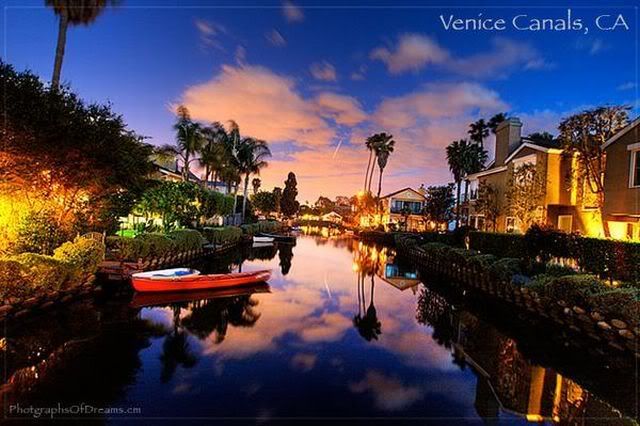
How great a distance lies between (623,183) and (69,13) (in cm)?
2964

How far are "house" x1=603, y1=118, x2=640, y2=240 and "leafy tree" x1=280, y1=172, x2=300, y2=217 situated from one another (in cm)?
6730

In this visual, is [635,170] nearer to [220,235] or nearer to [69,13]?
A: [220,235]

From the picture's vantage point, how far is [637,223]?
17.8 meters

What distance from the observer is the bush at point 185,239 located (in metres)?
21.8

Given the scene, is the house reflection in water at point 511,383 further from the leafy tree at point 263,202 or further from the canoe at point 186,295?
the leafy tree at point 263,202

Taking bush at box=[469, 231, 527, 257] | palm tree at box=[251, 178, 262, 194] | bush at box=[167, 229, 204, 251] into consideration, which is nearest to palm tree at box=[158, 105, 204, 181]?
bush at box=[167, 229, 204, 251]

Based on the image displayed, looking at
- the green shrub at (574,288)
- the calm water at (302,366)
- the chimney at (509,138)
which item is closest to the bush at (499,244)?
the green shrub at (574,288)

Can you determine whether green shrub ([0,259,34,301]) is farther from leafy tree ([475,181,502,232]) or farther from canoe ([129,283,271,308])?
leafy tree ([475,181,502,232])

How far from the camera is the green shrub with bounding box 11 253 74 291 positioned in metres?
10.1

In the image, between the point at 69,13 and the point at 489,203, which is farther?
the point at 489,203

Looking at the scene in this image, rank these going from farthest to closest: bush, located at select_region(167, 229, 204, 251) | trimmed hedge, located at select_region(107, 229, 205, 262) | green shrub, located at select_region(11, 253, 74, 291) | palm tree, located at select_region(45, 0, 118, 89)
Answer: bush, located at select_region(167, 229, 204, 251), palm tree, located at select_region(45, 0, 118, 89), trimmed hedge, located at select_region(107, 229, 205, 262), green shrub, located at select_region(11, 253, 74, 291)

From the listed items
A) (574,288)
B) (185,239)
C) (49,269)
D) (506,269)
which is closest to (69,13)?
(185,239)

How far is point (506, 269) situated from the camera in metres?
16.4

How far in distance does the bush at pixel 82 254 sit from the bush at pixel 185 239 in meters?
7.51
